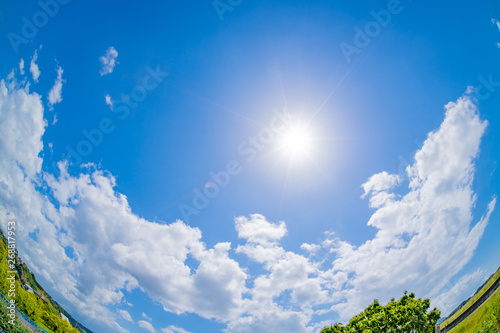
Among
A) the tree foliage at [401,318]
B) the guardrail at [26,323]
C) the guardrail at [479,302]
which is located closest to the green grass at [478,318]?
the guardrail at [479,302]

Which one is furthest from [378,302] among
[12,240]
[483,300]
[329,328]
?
[12,240]

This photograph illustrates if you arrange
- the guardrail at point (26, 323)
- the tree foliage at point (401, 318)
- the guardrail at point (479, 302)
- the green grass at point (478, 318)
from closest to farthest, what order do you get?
the tree foliage at point (401, 318), the green grass at point (478, 318), the guardrail at point (26, 323), the guardrail at point (479, 302)

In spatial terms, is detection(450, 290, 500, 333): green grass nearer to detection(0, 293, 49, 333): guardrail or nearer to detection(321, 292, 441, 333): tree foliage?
detection(321, 292, 441, 333): tree foliage

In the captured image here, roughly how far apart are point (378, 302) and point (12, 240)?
43.6 m

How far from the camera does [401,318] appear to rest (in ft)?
63.3

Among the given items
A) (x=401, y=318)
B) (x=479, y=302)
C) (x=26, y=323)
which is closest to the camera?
(x=401, y=318)

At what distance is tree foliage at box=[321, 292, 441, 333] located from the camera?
61.7ft

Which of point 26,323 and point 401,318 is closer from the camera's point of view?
point 401,318

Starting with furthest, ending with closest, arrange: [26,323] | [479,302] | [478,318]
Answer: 1. [26,323]
2. [479,302]
3. [478,318]

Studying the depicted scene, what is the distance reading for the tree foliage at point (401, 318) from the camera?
18814mm

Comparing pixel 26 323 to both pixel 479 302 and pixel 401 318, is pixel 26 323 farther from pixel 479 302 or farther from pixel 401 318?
pixel 479 302

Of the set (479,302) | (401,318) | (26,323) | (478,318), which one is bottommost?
(401,318)

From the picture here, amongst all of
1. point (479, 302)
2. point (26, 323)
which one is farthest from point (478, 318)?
point (26, 323)

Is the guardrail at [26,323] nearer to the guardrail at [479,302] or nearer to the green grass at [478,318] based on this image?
the green grass at [478,318]
